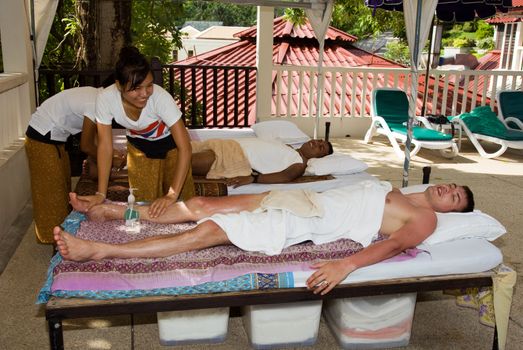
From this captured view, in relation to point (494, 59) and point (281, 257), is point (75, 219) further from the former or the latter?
point (494, 59)

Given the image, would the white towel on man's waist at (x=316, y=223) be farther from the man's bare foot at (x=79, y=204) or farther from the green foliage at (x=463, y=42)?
the green foliage at (x=463, y=42)

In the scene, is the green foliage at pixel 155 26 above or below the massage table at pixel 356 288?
above

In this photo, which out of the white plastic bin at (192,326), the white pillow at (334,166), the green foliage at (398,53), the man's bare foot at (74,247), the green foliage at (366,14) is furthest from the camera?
the green foliage at (398,53)

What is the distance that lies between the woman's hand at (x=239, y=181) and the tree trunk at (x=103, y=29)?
9.85ft

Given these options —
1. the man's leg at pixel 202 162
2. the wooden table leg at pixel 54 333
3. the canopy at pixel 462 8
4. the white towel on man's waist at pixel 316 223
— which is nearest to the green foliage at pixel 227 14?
the canopy at pixel 462 8

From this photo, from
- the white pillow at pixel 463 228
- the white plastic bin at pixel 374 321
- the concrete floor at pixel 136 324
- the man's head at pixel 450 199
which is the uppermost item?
the man's head at pixel 450 199

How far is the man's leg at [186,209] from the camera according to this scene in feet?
9.93

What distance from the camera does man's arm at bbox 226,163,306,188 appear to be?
4.15 meters

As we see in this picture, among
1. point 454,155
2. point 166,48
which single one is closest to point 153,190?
point 454,155

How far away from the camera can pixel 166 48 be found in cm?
858

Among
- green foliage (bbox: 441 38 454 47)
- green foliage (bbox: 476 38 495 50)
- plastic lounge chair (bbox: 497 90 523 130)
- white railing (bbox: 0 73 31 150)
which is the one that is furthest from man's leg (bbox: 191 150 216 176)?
green foliage (bbox: 441 38 454 47)

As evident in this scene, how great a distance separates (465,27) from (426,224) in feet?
73.7

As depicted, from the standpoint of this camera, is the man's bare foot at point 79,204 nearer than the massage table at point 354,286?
No

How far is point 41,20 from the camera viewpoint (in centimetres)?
544
